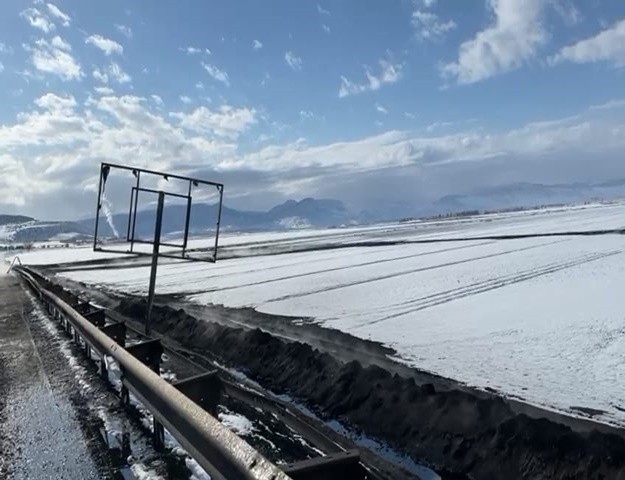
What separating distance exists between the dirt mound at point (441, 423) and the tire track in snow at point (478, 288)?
2812 millimetres

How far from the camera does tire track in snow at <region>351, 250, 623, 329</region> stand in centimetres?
1065

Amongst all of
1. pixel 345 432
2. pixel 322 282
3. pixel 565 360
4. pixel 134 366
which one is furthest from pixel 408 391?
pixel 322 282

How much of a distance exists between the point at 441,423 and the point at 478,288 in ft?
27.5

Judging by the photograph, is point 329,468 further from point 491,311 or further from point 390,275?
point 390,275

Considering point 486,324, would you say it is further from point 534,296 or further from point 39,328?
point 39,328

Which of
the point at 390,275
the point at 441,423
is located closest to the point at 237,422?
the point at 441,423

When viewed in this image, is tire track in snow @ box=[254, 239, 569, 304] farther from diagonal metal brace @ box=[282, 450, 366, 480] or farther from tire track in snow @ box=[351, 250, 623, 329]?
diagonal metal brace @ box=[282, 450, 366, 480]

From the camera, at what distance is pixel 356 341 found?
846 centimetres

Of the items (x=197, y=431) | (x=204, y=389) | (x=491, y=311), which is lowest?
(x=204, y=389)

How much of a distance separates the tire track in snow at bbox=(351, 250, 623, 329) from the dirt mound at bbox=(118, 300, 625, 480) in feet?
9.23

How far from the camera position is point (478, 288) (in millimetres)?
12844

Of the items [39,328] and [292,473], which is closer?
[292,473]

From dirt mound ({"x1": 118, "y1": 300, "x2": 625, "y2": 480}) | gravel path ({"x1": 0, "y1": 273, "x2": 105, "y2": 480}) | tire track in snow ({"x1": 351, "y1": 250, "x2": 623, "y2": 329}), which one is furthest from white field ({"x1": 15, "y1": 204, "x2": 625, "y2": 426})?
gravel path ({"x1": 0, "y1": 273, "x2": 105, "y2": 480})

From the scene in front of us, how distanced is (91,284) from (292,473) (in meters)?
23.0
